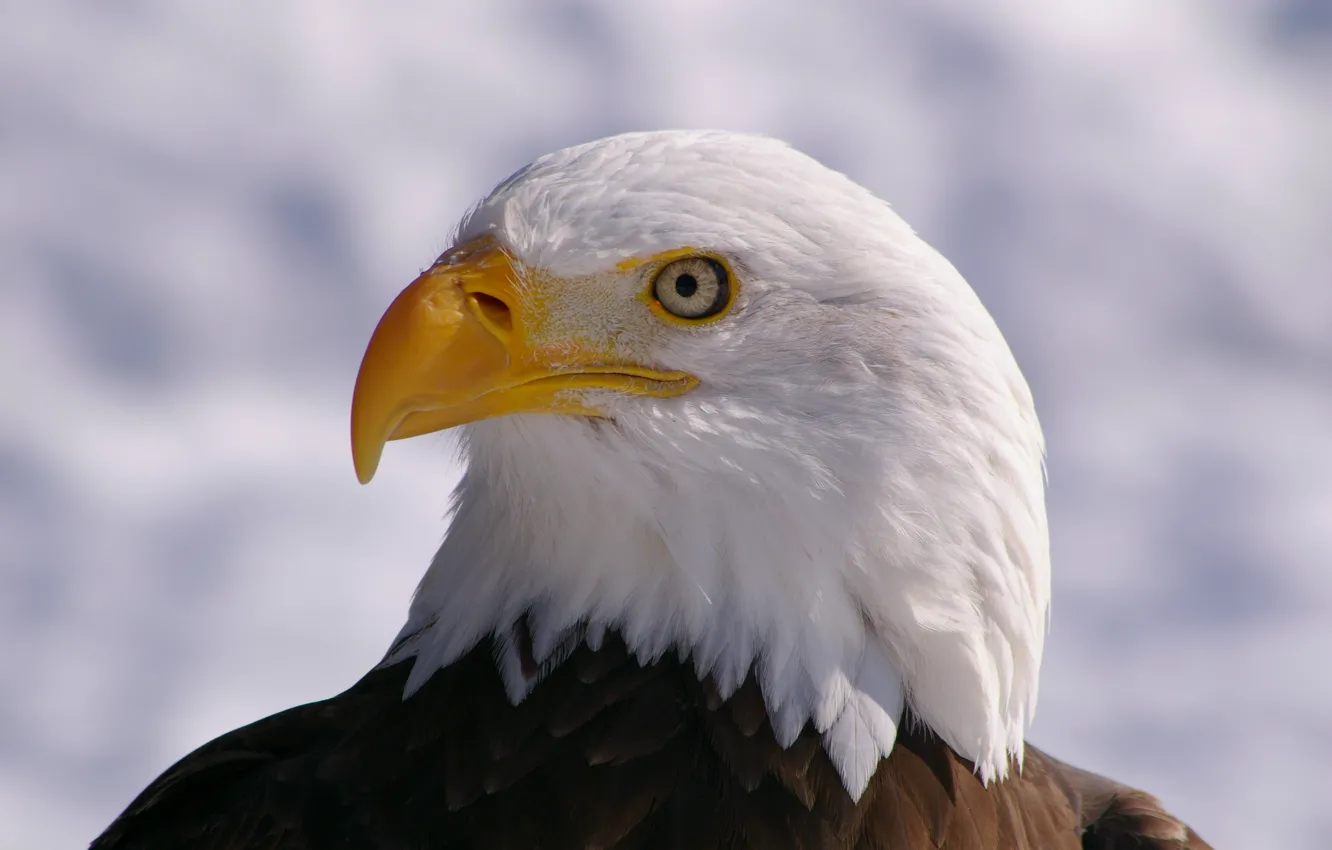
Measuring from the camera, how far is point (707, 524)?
2338mm

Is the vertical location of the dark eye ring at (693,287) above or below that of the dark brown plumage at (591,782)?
above

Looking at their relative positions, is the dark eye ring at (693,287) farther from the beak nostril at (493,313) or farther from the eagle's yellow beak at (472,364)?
the beak nostril at (493,313)

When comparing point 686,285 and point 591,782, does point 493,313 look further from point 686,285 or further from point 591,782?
point 591,782

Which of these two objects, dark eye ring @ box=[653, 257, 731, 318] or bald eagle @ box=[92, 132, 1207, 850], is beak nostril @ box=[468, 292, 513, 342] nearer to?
bald eagle @ box=[92, 132, 1207, 850]

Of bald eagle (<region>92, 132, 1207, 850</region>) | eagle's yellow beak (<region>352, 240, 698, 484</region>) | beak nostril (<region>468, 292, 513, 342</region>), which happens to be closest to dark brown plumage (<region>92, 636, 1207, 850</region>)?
bald eagle (<region>92, 132, 1207, 850</region>)

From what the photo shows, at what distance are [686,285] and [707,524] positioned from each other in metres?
0.39

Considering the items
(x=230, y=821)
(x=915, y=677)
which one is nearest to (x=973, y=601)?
(x=915, y=677)

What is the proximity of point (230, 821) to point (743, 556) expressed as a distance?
3.16 ft

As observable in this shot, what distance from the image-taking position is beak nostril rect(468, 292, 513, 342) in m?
2.32

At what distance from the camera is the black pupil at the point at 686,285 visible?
7.59 feet

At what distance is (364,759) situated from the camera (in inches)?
93.3

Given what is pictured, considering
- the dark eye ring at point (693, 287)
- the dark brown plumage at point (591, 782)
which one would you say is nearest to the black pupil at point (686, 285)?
the dark eye ring at point (693, 287)

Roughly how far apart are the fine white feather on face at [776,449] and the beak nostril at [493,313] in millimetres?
47

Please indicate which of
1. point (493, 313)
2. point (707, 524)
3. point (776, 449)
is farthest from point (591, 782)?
point (493, 313)
